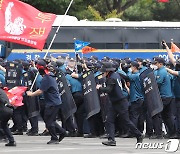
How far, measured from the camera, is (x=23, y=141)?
64.2 feet

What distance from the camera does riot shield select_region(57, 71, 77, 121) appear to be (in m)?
20.1

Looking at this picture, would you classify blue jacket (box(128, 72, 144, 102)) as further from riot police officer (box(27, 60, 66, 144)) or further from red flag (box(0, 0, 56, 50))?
riot police officer (box(27, 60, 66, 144))

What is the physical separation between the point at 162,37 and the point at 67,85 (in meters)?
13.8

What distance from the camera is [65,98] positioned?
20.1m

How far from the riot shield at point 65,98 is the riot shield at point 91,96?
1.24 feet

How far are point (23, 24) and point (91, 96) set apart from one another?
240cm

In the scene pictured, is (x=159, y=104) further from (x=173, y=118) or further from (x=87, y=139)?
(x=87, y=139)

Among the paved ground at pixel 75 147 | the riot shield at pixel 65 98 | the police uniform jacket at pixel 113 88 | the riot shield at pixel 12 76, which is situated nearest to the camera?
the paved ground at pixel 75 147

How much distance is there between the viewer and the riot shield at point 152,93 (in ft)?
64.8

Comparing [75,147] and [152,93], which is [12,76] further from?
[75,147]

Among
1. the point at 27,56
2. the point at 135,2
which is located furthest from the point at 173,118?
the point at 135,2

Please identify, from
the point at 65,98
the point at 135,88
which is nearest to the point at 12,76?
the point at 65,98

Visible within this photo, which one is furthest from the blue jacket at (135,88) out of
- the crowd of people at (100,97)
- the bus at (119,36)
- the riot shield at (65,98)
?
the bus at (119,36)

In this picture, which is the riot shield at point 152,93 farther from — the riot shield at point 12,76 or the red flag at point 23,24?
the riot shield at point 12,76
